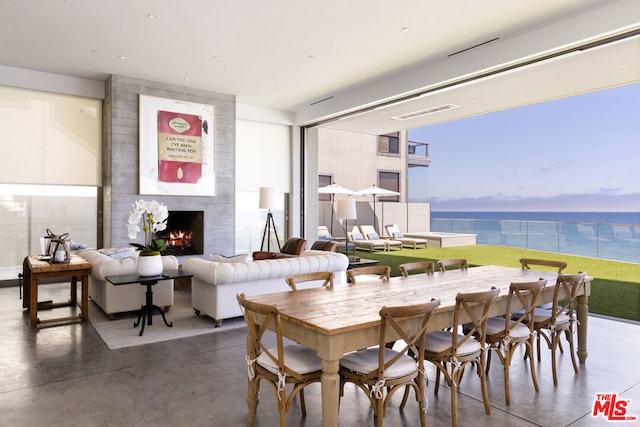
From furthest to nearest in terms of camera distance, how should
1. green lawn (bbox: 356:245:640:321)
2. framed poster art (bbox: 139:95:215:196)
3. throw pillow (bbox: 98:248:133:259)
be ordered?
1. framed poster art (bbox: 139:95:215:196)
2. green lawn (bbox: 356:245:640:321)
3. throw pillow (bbox: 98:248:133:259)

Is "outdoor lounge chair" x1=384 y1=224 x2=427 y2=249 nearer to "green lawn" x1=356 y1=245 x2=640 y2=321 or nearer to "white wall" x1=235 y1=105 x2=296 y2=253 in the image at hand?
"green lawn" x1=356 y1=245 x2=640 y2=321

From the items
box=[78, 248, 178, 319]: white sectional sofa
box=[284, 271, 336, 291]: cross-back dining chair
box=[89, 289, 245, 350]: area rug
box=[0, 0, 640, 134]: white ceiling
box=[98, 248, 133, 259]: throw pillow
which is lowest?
box=[89, 289, 245, 350]: area rug

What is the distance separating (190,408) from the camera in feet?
8.79

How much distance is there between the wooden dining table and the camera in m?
2.03

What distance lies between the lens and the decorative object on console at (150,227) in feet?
13.5

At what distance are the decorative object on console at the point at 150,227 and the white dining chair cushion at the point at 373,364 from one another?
2574 mm

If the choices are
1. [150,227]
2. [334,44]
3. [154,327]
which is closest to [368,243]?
[334,44]

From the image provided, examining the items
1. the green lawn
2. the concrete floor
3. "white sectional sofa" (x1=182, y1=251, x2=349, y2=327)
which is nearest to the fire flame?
"white sectional sofa" (x1=182, y1=251, x2=349, y2=327)

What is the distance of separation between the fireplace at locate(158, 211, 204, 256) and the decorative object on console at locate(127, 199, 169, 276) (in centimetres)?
358

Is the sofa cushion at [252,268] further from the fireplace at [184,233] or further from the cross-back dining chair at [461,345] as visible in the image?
the fireplace at [184,233]

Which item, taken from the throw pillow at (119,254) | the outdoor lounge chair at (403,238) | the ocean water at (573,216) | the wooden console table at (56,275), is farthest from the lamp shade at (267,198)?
the ocean water at (573,216)

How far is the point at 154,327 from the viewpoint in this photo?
15.0 ft

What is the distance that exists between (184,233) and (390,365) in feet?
23.4

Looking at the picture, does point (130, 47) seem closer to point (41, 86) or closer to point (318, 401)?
point (41, 86)
